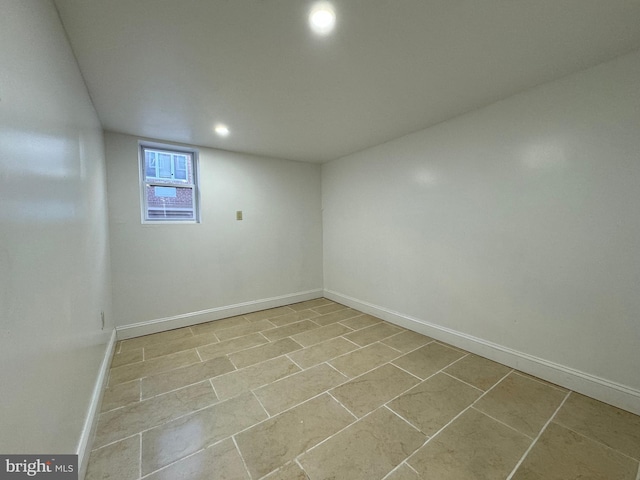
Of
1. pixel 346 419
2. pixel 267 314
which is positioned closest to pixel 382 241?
pixel 267 314

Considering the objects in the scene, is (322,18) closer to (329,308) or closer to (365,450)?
(365,450)

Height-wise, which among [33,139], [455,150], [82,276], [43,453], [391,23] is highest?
[391,23]

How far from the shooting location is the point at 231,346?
8.73 ft

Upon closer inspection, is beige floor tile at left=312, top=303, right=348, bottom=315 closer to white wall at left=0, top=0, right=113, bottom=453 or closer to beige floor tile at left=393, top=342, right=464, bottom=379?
beige floor tile at left=393, top=342, right=464, bottom=379

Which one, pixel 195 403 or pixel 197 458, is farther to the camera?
pixel 195 403

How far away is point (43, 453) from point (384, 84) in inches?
107

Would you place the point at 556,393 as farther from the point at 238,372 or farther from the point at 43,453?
the point at 43,453

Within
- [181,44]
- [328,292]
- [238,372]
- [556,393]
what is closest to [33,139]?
[181,44]

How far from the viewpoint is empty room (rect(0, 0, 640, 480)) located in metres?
1.14

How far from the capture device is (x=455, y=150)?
8.31 ft

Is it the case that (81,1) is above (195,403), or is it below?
above

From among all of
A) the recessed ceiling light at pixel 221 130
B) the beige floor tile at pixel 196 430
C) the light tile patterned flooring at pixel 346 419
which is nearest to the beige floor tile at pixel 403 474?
the light tile patterned flooring at pixel 346 419

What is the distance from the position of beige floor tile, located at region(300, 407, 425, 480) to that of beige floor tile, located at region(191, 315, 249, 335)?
2.16 metres

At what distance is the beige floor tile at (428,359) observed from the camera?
7.15ft
